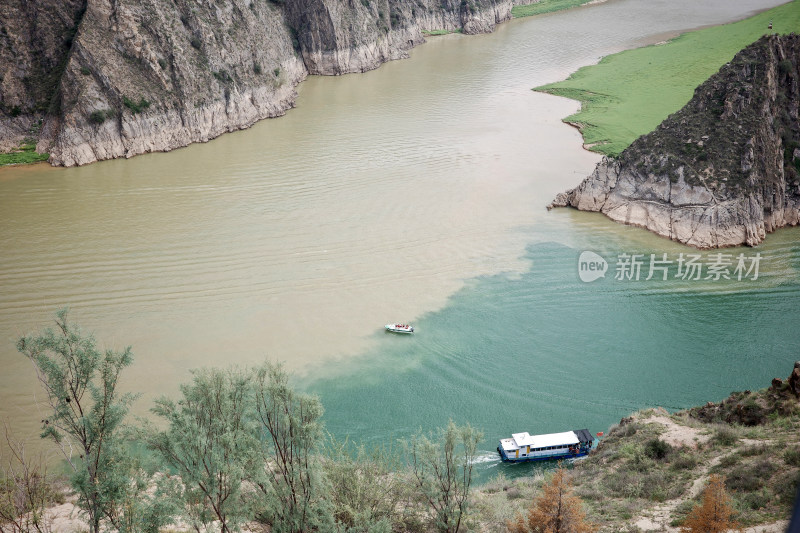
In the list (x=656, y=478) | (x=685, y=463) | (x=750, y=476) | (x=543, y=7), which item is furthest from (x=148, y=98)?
(x=543, y=7)

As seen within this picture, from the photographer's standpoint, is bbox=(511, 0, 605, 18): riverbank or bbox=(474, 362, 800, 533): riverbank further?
bbox=(511, 0, 605, 18): riverbank

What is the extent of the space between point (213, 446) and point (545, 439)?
1107 centimetres

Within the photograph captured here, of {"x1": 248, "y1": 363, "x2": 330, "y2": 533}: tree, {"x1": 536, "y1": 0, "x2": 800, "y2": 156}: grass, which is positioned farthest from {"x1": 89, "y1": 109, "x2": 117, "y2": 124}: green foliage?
{"x1": 248, "y1": 363, "x2": 330, "y2": 533}: tree

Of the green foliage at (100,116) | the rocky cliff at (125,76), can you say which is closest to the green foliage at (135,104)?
the rocky cliff at (125,76)

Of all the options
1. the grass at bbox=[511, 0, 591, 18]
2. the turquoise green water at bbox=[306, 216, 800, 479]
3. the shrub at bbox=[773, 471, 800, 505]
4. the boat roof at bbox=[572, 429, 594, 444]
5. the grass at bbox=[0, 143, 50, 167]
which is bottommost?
the boat roof at bbox=[572, 429, 594, 444]

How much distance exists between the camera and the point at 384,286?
28672 millimetres

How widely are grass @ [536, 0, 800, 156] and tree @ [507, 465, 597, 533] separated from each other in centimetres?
3361

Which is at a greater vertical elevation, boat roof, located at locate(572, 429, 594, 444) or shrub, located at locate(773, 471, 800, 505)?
shrub, located at locate(773, 471, 800, 505)

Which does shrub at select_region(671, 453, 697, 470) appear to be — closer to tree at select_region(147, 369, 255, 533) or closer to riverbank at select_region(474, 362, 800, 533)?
riverbank at select_region(474, 362, 800, 533)

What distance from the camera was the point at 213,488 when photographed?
1254cm

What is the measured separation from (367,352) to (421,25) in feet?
217

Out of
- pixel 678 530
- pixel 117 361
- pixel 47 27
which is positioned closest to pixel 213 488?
pixel 117 361

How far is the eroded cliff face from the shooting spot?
32.8m

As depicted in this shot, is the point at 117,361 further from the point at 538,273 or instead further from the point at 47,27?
the point at 47,27
